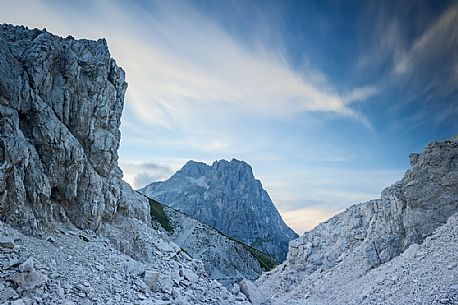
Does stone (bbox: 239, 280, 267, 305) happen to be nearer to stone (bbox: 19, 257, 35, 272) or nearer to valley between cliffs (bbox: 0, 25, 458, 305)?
valley between cliffs (bbox: 0, 25, 458, 305)

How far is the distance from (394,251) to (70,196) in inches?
1517

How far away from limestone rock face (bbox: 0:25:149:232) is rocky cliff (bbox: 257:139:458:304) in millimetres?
27569

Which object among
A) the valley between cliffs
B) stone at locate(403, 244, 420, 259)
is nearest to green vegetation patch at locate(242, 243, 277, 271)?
the valley between cliffs

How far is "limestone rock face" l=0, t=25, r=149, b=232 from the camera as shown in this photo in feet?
76.5

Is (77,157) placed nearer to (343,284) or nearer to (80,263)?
(80,263)

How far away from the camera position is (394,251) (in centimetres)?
4462

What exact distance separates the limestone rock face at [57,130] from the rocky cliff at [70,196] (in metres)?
0.08

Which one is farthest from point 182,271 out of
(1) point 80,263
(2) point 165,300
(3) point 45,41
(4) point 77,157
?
(3) point 45,41

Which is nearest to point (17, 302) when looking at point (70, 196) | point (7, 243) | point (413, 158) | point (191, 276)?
point (7, 243)

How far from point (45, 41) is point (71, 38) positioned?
238 inches

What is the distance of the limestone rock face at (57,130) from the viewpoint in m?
23.3

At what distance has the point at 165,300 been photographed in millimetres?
22531

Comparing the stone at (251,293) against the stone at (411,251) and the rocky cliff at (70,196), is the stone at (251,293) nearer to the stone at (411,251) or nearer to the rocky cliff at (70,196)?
the rocky cliff at (70,196)

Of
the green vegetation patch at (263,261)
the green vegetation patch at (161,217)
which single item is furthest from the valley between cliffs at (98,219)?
the green vegetation patch at (263,261)
